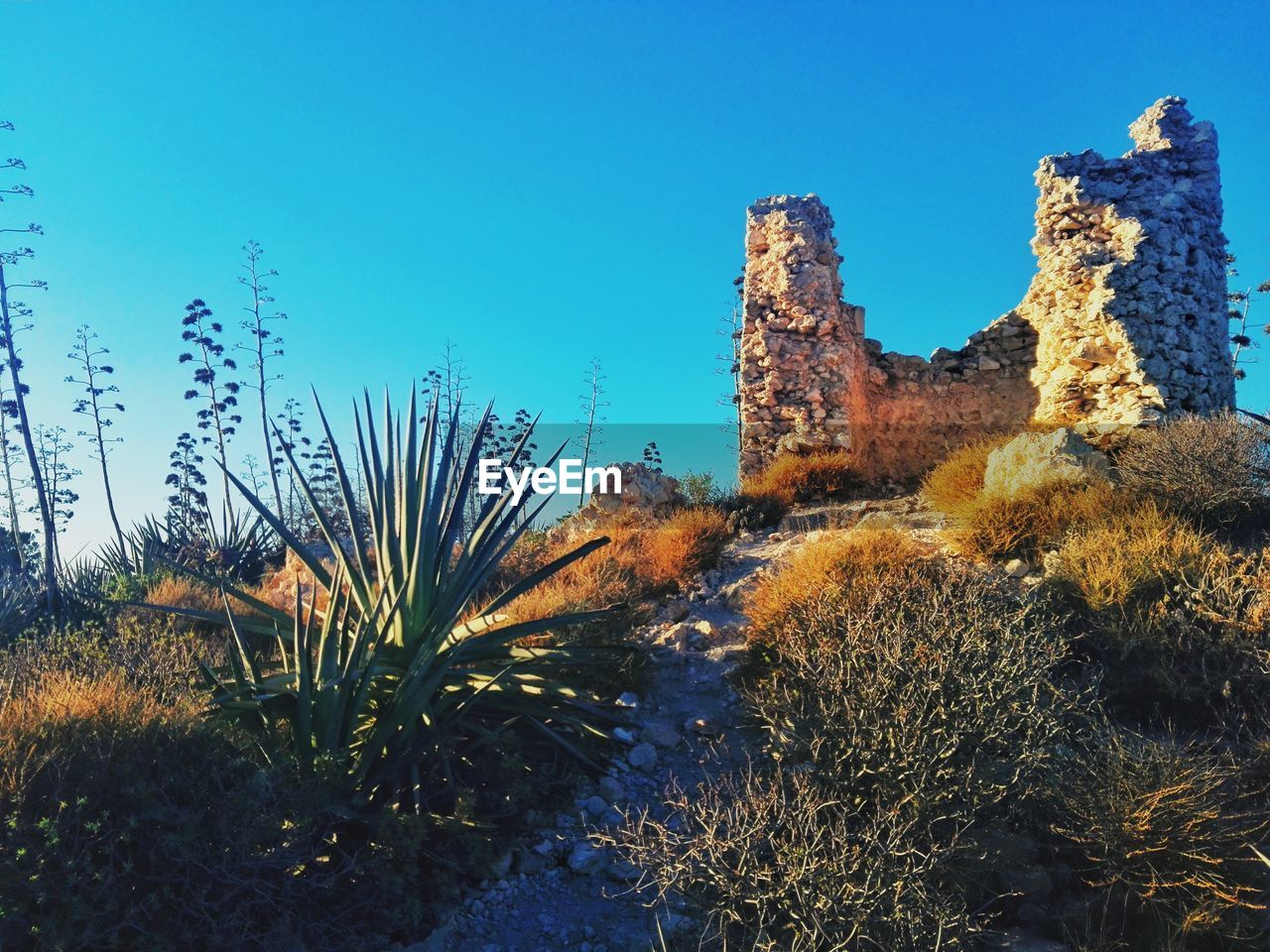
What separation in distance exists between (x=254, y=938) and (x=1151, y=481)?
24.4ft

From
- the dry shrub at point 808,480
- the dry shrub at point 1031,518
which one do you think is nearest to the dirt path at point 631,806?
the dry shrub at point 1031,518

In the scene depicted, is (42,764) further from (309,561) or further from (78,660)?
(78,660)

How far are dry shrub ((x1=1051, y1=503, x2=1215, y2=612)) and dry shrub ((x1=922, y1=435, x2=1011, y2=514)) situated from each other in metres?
1.96

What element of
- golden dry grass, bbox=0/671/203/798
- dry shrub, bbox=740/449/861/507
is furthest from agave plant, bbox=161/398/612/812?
dry shrub, bbox=740/449/861/507

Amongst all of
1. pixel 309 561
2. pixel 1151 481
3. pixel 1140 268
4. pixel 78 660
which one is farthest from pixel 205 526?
pixel 1140 268

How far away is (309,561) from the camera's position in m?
3.98

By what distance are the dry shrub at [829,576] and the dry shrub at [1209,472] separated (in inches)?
90.9

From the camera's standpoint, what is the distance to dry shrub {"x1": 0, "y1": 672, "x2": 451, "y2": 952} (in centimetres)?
238

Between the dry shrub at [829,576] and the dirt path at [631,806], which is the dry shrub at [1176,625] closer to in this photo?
the dry shrub at [829,576]

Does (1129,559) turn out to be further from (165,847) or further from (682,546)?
(165,847)

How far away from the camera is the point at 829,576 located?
5.63m

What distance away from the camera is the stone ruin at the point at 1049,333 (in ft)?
33.3

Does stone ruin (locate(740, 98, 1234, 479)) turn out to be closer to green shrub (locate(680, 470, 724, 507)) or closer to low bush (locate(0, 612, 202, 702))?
green shrub (locate(680, 470, 724, 507))

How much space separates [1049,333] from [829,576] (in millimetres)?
7775
